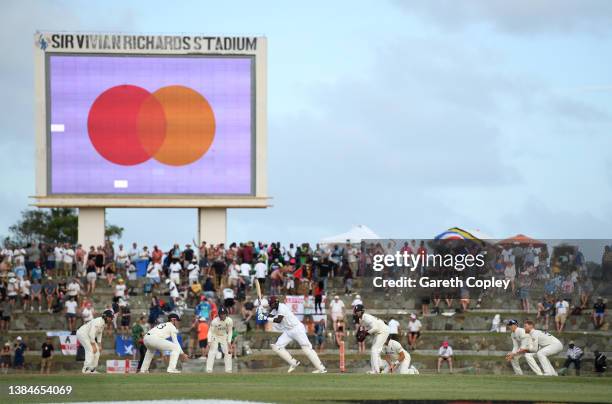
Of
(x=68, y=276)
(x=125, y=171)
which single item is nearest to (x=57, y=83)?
(x=125, y=171)

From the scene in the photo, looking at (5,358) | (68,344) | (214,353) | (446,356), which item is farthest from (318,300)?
(214,353)

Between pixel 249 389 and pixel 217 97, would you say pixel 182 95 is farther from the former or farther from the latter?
pixel 249 389

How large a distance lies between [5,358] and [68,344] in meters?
2.31

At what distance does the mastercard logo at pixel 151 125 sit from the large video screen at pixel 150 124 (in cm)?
4

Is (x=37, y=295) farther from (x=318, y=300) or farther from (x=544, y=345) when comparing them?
(x=544, y=345)

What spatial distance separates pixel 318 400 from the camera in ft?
73.5

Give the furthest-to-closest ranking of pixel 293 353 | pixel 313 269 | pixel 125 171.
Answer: pixel 125 171 < pixel 313 269 < pixel 293 353

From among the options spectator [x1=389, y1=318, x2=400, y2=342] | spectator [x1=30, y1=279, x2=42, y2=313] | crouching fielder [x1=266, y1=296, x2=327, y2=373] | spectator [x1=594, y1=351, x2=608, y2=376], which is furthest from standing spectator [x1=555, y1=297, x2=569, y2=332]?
spectator [x1=30, y1=279, x2=42, y2=313]

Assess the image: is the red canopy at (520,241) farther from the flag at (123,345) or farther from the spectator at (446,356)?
the flag at (123,345)

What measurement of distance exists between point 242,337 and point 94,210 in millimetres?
11859

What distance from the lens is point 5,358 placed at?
38156 millimetres

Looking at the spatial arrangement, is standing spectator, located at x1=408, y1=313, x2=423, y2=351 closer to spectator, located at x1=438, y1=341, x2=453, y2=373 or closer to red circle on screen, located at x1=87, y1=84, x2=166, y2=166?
spectator, located at x1=438, y1=341, x2=453, y2=373

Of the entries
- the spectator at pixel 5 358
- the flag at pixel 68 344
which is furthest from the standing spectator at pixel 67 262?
the spectator at pixel 5 358

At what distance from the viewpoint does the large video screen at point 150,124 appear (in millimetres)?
48812
